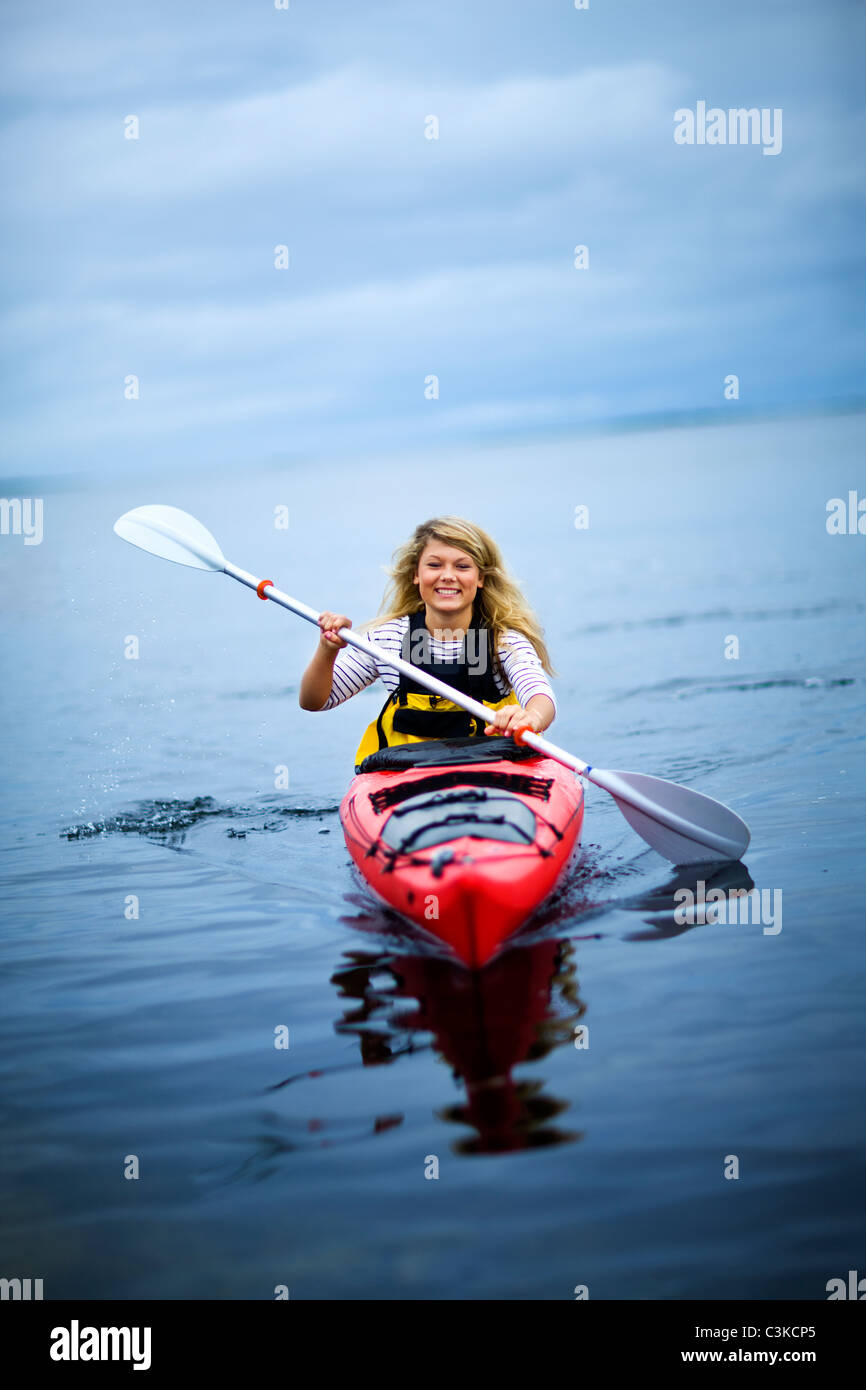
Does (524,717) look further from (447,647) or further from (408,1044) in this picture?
(408,1044)

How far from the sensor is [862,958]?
4.09 meters

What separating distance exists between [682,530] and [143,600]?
10129 mm

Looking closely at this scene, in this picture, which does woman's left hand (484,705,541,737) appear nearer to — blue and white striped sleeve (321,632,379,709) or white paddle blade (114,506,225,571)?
blue and white striped sleeve (321,632,379,709)

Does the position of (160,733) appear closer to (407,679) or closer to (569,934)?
(407,679)

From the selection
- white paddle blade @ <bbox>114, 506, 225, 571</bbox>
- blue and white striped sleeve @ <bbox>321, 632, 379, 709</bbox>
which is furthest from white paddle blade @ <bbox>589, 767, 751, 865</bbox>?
white paddle blade @ <bbox>114, 506, 225, 571</bbox>

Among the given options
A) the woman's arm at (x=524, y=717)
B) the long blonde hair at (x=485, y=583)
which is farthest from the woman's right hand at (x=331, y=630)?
the woman's arm at (x=524, y=717)

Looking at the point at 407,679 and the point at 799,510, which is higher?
the point at 799,510

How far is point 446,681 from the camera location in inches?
222

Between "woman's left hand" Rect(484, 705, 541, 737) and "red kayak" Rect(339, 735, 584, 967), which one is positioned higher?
"woman's left hand" Rect(484, 705, 541, 737)

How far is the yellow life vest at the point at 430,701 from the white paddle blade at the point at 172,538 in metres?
1.48

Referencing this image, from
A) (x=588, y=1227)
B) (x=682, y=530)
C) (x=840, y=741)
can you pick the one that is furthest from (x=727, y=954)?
(x=682, y=530)

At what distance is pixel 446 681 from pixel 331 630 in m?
0.65

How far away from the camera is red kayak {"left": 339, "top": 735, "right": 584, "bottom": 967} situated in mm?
3928

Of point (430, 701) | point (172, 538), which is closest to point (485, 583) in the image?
point (430, 701)
